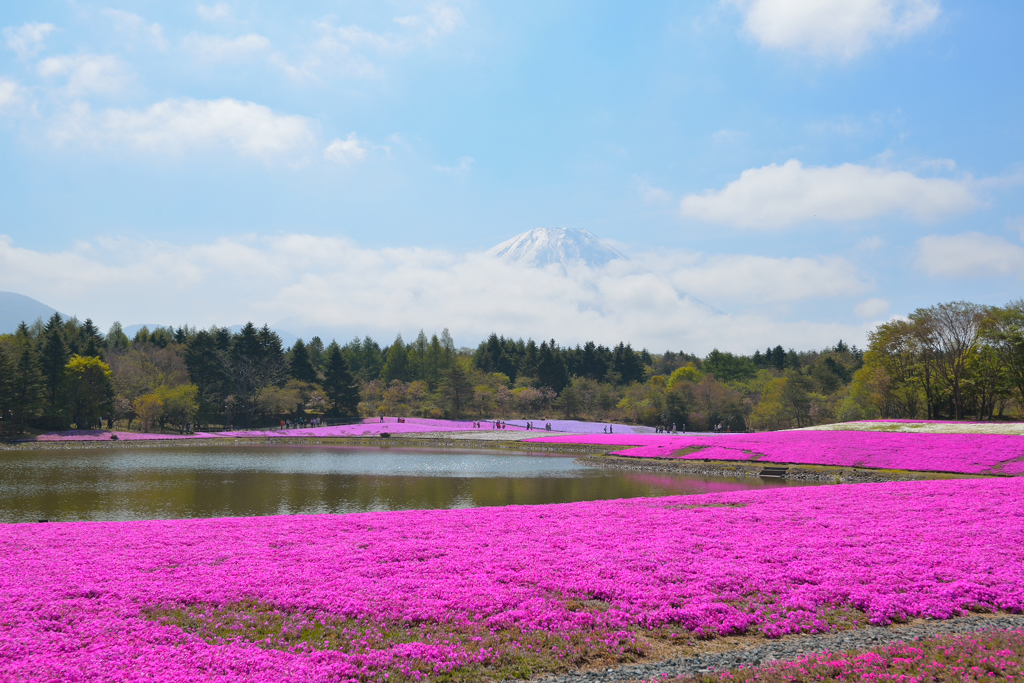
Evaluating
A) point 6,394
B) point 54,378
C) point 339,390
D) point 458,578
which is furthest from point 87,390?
point 458,578

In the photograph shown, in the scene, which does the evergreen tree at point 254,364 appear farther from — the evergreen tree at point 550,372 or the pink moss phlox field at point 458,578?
the pink moss phlox field at point 458,578

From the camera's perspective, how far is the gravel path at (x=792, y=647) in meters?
7.91

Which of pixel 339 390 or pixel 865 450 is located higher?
pixel 339 390

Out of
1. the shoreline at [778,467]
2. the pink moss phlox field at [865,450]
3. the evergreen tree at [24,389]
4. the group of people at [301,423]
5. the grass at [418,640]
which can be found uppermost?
the evergreen tree at [24,389]

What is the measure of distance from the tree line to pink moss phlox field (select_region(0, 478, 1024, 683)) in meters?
52.2

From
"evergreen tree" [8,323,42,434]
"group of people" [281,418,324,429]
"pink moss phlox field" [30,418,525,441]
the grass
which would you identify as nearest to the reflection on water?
the grass

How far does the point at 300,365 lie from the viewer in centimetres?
10438

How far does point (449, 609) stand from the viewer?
32.7ft

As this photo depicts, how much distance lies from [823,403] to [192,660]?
9258cm

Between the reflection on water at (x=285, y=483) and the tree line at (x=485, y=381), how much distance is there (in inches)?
1106

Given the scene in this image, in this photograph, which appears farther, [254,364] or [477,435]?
[254,364]

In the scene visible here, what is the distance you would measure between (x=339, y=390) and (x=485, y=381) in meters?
30.5

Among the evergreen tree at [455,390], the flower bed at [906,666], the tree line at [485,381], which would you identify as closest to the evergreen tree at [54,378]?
the tree line at [485,381]

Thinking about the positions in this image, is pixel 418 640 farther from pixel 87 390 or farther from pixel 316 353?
pixel 316 353
